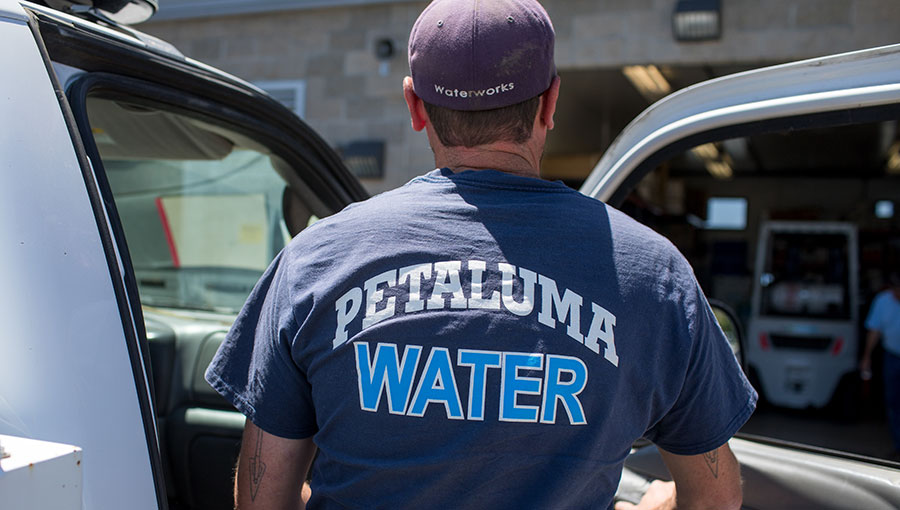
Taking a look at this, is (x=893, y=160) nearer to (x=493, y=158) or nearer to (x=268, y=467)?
(x=493, y=158)

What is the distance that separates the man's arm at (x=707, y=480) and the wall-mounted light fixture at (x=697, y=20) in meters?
6.01

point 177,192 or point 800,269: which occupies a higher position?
point 177,192

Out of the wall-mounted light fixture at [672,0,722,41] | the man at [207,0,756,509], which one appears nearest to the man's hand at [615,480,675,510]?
the man at [207,0,756,509]

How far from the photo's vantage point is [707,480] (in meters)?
1.18

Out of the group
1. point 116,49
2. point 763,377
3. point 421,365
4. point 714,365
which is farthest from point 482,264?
point 763,377

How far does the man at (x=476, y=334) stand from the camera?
3.26 feet

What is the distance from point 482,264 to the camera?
1.02 metres

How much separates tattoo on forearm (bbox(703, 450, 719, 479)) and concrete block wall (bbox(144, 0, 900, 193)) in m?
6.13

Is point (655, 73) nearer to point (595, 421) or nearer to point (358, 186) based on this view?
point (358, 186)

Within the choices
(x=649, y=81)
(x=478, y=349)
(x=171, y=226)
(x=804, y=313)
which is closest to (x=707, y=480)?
(x=478, y=349)

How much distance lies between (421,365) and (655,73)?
8.40m

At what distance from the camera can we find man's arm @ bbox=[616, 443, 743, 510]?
1168mm

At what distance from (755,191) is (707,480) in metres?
19.2

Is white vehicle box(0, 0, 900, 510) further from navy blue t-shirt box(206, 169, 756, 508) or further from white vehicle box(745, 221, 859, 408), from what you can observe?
white vehicle box(745, 221, 859, 408)
